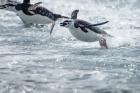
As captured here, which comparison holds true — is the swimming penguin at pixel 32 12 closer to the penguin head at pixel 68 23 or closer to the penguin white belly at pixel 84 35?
the penguin head at pixel 68 23

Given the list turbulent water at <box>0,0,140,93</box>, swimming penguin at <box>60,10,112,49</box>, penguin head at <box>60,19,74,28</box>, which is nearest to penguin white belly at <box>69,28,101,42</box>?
swimming penguin at <box>60,10,112,49</box>

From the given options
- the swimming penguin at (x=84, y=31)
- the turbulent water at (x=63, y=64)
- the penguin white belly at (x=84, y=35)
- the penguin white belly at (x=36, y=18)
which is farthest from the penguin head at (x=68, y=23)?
the turbulent water at (x=63, y=64)

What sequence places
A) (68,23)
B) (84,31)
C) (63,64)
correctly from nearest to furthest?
(63,64) < (68,23) < (84,31)

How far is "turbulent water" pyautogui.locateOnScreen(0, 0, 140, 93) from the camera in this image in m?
8.98

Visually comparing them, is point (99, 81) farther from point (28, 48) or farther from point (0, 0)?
point (0, 0)

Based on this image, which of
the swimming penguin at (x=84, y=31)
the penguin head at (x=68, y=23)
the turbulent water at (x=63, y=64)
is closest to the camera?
the turbulent water at (x=63, y=64)

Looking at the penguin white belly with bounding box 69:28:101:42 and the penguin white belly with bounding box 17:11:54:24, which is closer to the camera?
the penguin white belly with bounding box 17:11:54:24

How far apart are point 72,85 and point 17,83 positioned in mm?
1216

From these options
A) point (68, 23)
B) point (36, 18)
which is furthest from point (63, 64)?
point (36, 18)

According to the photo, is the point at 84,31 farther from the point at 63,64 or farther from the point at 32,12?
the point at 63,64

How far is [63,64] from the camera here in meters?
11.3

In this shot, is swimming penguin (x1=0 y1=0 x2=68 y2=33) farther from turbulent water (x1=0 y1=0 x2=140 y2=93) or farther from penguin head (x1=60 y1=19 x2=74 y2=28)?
turbulent water (x1=0 y1=0 x2=140 y2=93)

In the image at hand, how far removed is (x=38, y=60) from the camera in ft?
38.8

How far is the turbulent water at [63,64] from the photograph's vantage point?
898 centimetres
